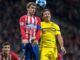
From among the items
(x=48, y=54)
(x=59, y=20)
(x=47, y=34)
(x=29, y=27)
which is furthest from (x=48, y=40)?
(x=59, y=20)

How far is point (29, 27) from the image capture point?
11.3 metres

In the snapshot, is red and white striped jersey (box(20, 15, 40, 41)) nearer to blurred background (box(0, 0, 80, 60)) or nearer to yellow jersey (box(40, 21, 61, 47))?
yellow jersey (box(40, 21, 61, 47))

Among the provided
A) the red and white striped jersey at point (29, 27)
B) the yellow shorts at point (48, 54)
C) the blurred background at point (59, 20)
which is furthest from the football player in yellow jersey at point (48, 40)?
the blurred background at point (59, 20)

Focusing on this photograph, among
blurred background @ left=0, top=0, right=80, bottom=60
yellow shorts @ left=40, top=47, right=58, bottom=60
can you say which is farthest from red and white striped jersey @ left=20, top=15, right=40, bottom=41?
blurred background @ left=0, top=0, right=80, bottom=60

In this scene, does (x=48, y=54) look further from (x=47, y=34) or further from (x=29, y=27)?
(x=29, y=27)

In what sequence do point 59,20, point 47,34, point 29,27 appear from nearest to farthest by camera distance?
1. point 29,27
2. point 47,34
3. point 59,20

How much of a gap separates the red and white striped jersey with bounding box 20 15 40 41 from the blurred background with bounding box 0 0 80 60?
604 cm

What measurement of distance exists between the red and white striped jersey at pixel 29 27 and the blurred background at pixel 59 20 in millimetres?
6042

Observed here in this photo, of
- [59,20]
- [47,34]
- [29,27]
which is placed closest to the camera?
[29,27]

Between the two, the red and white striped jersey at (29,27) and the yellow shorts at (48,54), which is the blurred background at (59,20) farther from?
the red and white striped jersey at (29,27)

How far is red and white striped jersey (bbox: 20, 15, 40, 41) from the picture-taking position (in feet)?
37.1

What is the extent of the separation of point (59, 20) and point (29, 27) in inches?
297

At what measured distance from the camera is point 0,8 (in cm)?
1881

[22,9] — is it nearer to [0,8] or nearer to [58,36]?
[0,8]
